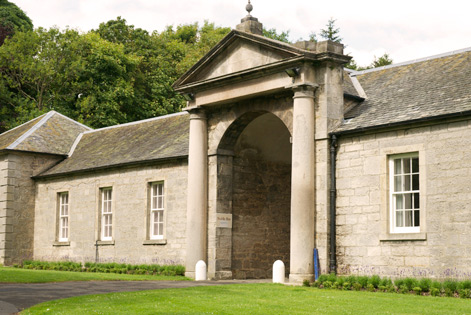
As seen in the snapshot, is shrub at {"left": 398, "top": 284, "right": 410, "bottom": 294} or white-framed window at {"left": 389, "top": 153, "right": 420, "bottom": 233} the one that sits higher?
white-framed window at {"left": 389, "top": 153, "right": 420, "bottom": 233}

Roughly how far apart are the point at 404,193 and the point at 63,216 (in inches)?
664

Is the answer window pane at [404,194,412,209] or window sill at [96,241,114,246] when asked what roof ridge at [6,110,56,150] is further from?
window pane at [404,194,412,209]

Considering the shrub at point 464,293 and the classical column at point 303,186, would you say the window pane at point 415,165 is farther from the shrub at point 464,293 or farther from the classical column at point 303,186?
the shrub at point 464,293

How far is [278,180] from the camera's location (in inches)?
917

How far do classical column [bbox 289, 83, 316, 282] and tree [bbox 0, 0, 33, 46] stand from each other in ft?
107

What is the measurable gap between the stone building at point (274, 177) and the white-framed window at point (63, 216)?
0.20 feet

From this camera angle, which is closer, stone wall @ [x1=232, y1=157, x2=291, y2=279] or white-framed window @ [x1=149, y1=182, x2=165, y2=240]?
stone wall @ [x1=232, y1=157, x2=291, y2=279]

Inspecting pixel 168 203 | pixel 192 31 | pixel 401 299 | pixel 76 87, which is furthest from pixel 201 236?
pixel 192 31

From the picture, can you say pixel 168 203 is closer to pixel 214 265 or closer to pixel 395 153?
pixel 214 265

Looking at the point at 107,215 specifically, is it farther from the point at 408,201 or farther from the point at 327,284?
the point at 408,201

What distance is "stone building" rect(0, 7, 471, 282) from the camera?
632 inches

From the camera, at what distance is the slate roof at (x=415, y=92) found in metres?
16.4

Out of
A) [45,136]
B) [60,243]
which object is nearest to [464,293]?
[60,243]

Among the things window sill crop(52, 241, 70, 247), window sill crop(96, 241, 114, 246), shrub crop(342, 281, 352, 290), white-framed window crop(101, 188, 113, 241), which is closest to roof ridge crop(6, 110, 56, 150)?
window sill crop(52, 241, 70, 247)
